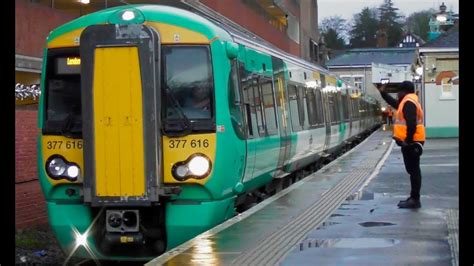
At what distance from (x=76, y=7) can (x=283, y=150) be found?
10035mm

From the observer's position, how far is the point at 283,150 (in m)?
13.0

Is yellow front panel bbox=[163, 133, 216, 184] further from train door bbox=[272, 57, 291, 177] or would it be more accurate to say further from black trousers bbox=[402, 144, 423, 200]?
train door bbox=[272, 57, 291, 177]

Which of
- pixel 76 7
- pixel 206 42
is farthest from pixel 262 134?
pixel 76 7

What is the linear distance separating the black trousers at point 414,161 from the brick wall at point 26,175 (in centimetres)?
639

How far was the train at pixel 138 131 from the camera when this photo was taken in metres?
8.59

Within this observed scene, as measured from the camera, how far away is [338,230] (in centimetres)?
902

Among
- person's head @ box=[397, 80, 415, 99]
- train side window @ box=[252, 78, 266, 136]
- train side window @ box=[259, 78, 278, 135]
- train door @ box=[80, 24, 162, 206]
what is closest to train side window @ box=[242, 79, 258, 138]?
train side window @ box=[252, 78, 266, 136]

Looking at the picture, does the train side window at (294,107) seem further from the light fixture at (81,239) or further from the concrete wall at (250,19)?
the concrete wall at (250,19)

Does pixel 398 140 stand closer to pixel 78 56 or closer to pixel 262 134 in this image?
pixel 262 134

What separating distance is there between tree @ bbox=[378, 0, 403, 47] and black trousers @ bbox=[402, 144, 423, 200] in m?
110

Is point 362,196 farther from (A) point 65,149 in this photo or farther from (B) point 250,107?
(A) point 65,149

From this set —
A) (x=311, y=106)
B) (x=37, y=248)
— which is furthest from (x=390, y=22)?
(x=37, y=248)

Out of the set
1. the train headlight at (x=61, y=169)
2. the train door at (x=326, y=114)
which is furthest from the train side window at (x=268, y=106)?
the train door at (x=326, y=114)

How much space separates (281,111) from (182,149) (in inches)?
183
